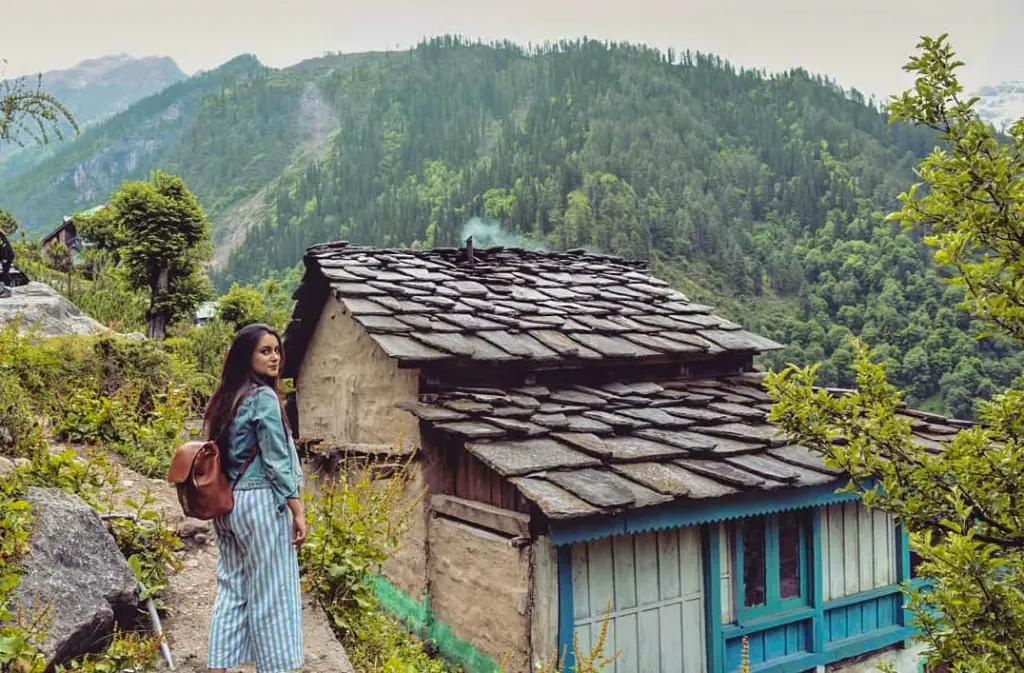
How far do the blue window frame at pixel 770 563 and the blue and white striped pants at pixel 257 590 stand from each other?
15.1 ft

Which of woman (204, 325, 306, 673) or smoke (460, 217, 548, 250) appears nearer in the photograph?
woman (204, 325, 306, 673)

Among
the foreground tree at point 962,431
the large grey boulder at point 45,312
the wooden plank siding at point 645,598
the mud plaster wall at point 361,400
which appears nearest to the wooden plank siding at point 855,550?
the wooden plank siding at point 645,598

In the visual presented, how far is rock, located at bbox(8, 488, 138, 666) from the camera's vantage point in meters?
4.08

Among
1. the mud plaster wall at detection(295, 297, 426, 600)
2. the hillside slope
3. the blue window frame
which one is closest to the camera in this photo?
the blue window frame

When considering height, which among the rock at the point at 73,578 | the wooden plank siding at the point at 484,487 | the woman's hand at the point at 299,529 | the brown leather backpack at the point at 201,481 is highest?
the brown leather backpack at the point at 201,481

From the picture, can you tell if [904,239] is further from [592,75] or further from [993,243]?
[993,243]

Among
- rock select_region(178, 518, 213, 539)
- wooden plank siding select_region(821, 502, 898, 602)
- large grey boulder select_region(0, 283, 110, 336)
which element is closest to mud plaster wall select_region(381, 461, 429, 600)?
rock select_region(178, 518, 213, 539)

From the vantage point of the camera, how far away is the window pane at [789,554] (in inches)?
298

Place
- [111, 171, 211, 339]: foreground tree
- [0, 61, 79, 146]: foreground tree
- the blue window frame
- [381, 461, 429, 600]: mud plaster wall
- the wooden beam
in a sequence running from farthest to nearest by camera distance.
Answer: [111, 171, 211, 339]: foreground tree → [381, 461, 429, 600]: mud plaster wall → the blue window frame → the wooden beam → [0, 61, 79, 146]: foreground tree

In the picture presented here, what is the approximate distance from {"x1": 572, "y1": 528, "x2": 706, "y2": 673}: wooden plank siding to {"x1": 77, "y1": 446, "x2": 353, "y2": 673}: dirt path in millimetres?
2090

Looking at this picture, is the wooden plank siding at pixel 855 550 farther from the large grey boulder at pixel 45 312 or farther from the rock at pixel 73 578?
the large grey boulder at pixel 45 312

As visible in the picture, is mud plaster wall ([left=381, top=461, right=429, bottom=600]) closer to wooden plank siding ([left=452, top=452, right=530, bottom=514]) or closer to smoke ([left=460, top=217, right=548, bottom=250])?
wooden plank siding ([left=452, top=452, right=530, bottom=514])

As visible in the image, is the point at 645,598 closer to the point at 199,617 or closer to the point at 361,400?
the point at 199,617

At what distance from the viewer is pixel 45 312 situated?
11875mm
